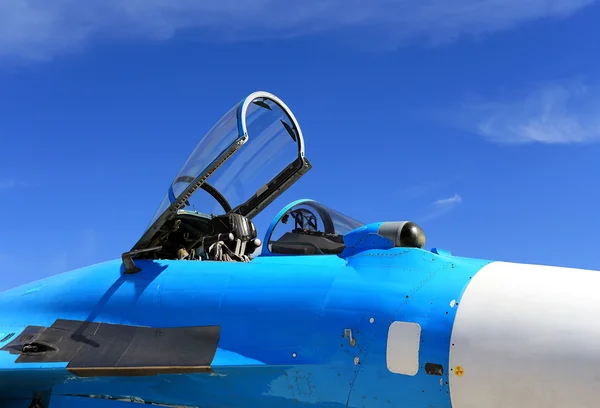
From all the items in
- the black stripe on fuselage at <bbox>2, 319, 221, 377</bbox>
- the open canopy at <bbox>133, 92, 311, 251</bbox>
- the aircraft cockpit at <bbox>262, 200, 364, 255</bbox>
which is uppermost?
the open canopy at <bbox>133, 92, 311, 251</bbox>

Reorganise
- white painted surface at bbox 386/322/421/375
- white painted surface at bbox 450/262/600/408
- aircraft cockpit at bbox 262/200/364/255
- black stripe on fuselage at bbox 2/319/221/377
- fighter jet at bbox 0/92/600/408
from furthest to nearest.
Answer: aircraft cockpit at bbox 262/200/364/255
black stripe on fuselage at bbox 2/319/221/377
white painted surface at bbox 386/322/421/375
fighter jet at bbox 0/92/600/408
white painted surface at bbox 450/262/600/408

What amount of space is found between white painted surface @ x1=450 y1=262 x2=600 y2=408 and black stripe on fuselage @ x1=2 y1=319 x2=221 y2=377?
2512 mm

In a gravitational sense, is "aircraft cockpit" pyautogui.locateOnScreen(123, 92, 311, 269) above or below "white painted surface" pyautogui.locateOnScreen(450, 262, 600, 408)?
→ above

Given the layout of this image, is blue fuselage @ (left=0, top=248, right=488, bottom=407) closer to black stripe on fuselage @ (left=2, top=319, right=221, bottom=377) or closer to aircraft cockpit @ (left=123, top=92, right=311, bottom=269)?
black stripe on fuselage @ (left=2, top=319, right=221, bottom=377)

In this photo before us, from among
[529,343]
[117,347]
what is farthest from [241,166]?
[529,343]

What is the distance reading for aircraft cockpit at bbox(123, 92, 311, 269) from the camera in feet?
26.0

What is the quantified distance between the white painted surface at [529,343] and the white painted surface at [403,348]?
32 centimetres

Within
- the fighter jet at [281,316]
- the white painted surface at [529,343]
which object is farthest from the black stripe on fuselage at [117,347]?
the white painted surface at [529,343]

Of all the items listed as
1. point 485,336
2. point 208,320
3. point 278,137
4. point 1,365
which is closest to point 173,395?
point 208,320

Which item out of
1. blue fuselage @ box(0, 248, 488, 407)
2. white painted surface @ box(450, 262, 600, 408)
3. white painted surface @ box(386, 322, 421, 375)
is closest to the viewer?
white painted surface @ box(450, 262, 600, 408)

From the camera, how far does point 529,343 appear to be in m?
4.88

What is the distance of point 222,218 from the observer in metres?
8.26

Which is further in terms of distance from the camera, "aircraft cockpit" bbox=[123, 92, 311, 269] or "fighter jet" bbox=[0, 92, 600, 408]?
"aircraft cockpit" bbox=[123, 92, 311, 269]

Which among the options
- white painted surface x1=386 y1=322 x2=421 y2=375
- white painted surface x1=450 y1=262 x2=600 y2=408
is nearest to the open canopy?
white painted surface x1=386 y1=322 x2=421 y2=375
